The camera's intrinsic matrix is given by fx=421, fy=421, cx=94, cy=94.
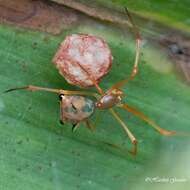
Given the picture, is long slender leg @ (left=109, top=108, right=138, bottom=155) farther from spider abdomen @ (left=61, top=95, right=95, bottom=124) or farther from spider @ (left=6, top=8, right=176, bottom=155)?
spider abdomen @ (left=61, top=95, right=95, bottom=124)

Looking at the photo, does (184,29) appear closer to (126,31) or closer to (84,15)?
(126,31)

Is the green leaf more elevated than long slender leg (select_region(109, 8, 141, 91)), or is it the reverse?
long slender leg (select_region(109, 8, 141, 91))

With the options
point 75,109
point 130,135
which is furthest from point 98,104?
point 130,135

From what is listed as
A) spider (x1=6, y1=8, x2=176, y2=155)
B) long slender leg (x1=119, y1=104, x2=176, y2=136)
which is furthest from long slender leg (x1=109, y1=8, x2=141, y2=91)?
long slender leg (x1=119, y1=104, x2=176, y2=136)

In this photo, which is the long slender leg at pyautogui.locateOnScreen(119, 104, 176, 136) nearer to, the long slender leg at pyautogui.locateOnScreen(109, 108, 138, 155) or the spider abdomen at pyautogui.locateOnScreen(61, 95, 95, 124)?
the long slender leg at pyautogui.locateOnScreen(109, 108, 138, 155)

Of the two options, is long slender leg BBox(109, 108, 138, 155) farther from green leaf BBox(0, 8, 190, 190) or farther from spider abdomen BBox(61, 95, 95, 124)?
spider abdomen BBox(61, 95, 95, 124)

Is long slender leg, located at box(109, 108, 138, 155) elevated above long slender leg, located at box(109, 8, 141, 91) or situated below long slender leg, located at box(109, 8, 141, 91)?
below

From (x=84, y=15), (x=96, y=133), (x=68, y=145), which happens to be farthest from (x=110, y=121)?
(x=84, y=15)

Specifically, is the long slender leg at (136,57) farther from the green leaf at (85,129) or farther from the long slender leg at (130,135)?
the long slender leg at (130,135)
